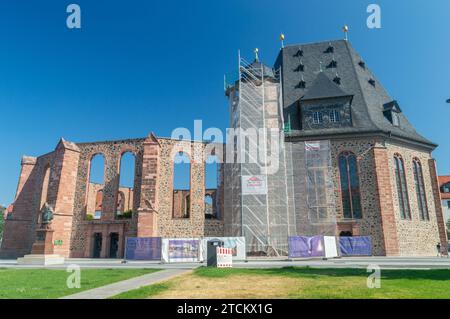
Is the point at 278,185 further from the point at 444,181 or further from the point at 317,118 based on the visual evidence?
the point at 444,181

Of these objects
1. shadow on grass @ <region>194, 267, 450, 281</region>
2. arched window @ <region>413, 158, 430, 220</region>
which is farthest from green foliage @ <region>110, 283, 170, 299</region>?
arched window @ <region>413, 158, 430, 220</region>

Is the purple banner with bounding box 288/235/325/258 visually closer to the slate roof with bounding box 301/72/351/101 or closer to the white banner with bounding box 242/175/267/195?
the white banner with bounding box 242/175/267/195

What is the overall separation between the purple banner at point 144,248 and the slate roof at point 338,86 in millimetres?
13702

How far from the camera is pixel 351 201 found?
79.9 ft

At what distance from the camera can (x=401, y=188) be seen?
83.5 feet

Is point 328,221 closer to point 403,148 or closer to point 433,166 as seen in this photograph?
point 403,148

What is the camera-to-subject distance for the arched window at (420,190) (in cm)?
2572

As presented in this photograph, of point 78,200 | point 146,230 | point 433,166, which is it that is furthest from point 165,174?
point 433,166

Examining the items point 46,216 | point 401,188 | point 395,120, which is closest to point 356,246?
point 401,188

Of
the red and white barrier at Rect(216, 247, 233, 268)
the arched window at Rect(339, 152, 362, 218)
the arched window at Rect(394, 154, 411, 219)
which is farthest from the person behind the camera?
the arched window at Rect(394, 154, 411, 219)

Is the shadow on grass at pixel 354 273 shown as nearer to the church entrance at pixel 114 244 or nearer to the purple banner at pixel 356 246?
the purple banner at pixel 356 246

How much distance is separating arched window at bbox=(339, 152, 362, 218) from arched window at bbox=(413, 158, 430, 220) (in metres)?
5.69

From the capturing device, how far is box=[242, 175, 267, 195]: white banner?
23.5 meters
